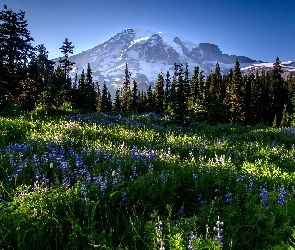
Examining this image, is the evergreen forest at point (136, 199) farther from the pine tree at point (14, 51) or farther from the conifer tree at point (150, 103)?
the conifer tree at point (150, 103)

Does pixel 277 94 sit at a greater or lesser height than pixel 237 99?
greater

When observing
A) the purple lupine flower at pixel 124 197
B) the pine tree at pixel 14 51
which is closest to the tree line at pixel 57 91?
the pine tree at pixel 14 51

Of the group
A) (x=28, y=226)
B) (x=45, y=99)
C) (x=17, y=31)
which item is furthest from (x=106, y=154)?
(x=17, y=31)

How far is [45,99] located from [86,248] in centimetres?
2279

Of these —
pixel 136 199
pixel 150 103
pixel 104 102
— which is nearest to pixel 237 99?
pixel 150 103

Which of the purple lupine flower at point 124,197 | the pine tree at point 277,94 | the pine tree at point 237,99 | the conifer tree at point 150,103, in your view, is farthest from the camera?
the pine tree at point 277,94

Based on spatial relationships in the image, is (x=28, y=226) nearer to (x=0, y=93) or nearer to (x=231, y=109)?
(x=0, y=93)

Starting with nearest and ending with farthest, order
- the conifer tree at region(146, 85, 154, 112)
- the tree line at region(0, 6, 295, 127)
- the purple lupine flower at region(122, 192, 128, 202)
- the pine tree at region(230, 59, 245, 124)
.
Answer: the purple lupine flower at region(122, 192, 128, 202) < the tree line at region(0, 6, 295, 127) < the conifer tree at region(146, 85, 154, 112) < the pine tree at region(230, 59, 245, 124)

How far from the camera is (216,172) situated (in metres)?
5.04

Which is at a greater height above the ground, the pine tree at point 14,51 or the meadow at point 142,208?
the pine tree at point 14,51

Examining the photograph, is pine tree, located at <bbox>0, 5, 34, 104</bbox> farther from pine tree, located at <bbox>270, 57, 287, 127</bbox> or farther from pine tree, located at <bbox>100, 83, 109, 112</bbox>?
pine tree, located at <bbox>270, 57, 287, 127</bbox>

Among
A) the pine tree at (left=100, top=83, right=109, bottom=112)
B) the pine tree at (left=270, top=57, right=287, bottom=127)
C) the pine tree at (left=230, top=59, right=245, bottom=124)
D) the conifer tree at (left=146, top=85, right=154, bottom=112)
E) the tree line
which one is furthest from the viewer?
the pine tree at (left=100, top=83, right=109, bottom=112)

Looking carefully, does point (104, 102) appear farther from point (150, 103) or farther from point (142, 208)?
point (142, 208)

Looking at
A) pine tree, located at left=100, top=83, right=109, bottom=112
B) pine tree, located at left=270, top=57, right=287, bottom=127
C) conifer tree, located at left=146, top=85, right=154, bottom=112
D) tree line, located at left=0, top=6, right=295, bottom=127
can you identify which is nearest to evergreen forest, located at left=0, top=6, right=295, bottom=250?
tree line, located at left=0, top=6, right=295, bottom=127
